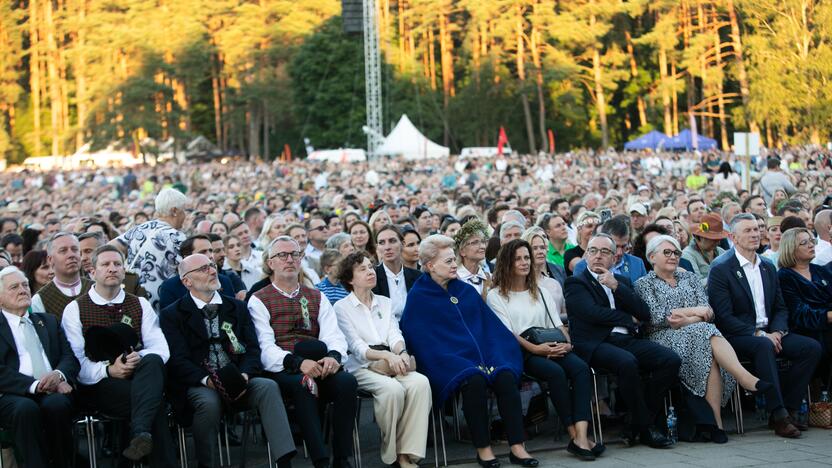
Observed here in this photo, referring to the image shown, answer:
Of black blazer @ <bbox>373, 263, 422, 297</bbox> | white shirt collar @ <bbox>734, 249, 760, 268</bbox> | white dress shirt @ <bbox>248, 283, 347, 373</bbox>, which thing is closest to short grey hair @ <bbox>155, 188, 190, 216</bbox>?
black blazer @ <bbox>373, 263, 422, 297</bbox>

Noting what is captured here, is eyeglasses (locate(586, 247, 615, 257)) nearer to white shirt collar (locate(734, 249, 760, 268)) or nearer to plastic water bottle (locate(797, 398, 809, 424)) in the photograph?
white shirt collar (locate(734, 249, 760, 268))

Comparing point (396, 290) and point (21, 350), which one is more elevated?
point (396, 290)

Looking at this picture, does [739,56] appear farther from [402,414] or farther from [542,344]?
[402,414]

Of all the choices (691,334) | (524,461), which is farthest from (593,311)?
(524,461)

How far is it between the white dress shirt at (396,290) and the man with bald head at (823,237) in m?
3.32

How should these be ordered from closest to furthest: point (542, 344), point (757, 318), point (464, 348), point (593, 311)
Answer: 1. point (464, 348)
2. point (542, 344)
3. point (593, 311)
4. point (757, 318)

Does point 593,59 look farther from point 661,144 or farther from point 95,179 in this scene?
point 95,179

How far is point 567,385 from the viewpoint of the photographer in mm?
6762

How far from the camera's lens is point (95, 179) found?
128 feet

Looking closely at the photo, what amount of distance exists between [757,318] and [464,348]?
7.32 feet

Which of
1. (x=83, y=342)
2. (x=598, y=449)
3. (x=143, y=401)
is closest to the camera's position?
(x=143, y=401)

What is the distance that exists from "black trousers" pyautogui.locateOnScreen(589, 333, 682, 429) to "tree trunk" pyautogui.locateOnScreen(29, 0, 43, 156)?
6974 centimetres

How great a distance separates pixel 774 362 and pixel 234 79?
193 ft

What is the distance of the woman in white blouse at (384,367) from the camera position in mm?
6453
